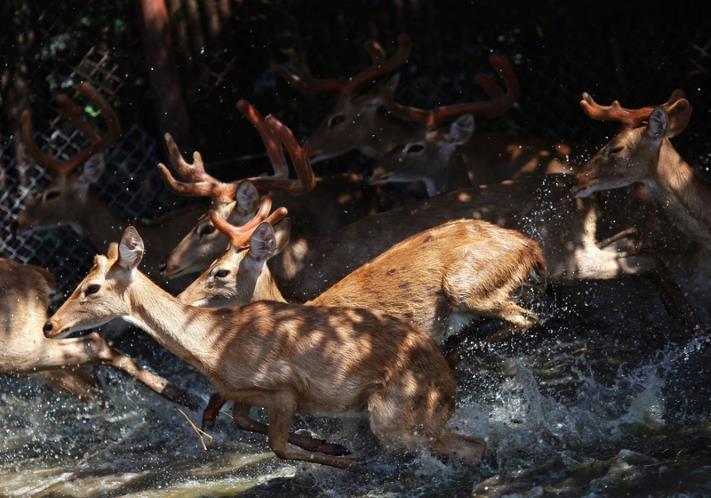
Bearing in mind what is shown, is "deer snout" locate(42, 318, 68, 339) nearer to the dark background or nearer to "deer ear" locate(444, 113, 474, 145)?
the dark background

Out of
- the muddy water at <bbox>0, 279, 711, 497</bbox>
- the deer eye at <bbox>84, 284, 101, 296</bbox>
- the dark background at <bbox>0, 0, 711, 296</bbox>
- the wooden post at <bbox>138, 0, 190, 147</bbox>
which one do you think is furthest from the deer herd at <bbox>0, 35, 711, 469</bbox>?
the dark background at <bbox>0, 0, 711, 296</bbox>

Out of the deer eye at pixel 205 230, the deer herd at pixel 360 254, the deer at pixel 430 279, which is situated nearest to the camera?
the deer herd at pixel 360 254

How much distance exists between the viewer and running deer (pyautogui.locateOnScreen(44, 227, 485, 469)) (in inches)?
281

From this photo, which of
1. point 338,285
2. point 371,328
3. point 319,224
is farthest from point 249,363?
point 319,224

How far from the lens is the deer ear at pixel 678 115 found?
866 centimetres

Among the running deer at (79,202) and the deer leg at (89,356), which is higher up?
the running deer at (79,202)

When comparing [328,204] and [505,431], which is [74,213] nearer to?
[328,204]

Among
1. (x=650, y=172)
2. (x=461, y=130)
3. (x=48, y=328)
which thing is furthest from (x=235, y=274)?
(x=461, y=130)

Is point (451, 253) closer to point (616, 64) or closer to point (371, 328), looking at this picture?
point (371, 328)

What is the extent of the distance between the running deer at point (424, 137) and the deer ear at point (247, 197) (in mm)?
1395

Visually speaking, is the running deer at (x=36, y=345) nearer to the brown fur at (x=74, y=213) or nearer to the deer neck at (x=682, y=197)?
the brown fur at (x=74, y=213)

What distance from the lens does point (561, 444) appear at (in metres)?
7.54

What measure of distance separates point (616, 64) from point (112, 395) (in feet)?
16.2

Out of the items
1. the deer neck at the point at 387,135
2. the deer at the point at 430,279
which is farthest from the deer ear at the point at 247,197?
the deer neck at the point at 387,135
